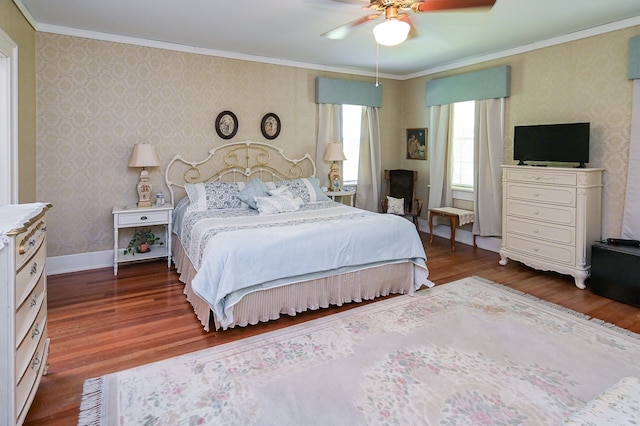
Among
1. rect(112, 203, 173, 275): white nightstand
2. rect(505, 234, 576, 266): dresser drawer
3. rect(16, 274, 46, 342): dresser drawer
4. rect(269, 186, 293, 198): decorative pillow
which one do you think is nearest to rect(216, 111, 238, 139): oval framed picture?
rect(269, 186, 293, 198): decorative pillow

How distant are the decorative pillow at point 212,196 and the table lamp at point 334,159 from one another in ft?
5.22

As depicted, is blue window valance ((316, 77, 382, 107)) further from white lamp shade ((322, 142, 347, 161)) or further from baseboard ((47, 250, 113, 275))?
baseboard ((47, 250, 113, 275))

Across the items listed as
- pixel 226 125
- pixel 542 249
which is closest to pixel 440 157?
pixel 542 249

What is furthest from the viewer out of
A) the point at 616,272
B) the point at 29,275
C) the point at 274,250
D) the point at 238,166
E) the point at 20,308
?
the point at 238,166

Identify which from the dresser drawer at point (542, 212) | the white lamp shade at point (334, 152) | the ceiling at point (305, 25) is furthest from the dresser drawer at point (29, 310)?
the dresser drawer at point (542, 212)

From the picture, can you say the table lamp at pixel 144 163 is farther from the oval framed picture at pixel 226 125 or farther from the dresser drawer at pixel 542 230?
the dresser drawer at pixel 542 230

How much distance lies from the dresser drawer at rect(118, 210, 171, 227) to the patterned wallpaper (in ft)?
1.58

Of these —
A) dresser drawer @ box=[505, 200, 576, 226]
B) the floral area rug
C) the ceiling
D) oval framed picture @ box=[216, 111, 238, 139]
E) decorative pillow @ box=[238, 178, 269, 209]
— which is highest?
the ceiling

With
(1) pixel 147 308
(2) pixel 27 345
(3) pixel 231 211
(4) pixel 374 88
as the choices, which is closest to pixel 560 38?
(4) pixel 374 88

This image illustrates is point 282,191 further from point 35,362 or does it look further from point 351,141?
point 35,362

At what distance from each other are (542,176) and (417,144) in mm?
2527

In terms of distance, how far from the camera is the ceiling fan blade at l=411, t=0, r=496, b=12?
2.62 meters

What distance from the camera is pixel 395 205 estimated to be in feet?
19.8

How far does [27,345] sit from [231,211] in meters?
2.61
